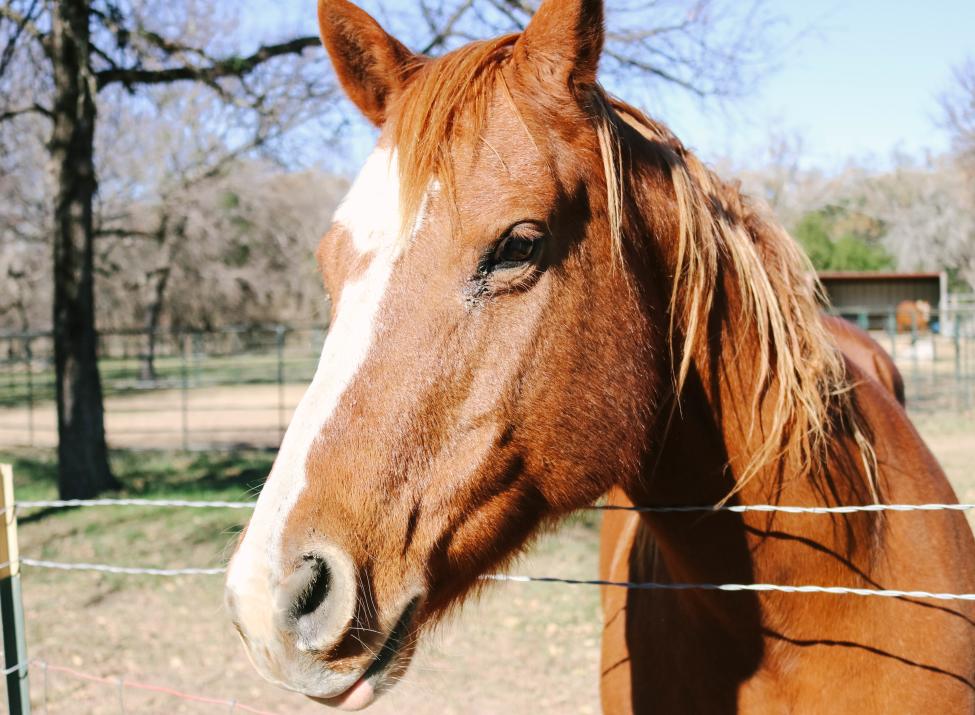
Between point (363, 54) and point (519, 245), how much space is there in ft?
2.54

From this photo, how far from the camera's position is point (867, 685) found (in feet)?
5.37

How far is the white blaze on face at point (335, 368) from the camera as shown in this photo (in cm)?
119

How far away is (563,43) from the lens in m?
1.51

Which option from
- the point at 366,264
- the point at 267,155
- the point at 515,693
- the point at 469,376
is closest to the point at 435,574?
the point at 469,376

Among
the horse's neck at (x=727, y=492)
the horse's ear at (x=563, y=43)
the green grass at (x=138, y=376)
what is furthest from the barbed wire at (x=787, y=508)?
the green grass at (x=138, y=376)

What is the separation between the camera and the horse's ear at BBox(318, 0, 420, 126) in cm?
174

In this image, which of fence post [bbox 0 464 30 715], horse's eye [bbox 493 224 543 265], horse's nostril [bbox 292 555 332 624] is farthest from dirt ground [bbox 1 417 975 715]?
horse's eye [bbox 493 224 543 265]

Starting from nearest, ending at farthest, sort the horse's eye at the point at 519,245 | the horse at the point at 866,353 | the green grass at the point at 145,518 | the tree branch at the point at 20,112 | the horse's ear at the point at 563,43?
the horse's eye at the point at 519,245 < the horse's ear at the point at 563,43 < the horse at the point at 866,353 < the green grass at the point at 145,518 < the tree branch at the point at 20,112

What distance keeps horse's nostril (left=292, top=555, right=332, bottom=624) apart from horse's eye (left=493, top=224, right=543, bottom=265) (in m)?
0.64

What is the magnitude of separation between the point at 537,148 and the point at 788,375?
0.80 m

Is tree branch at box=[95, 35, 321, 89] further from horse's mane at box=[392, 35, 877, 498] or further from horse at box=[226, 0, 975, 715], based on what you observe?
horse's mane at box=[392, 35, 877, 498]

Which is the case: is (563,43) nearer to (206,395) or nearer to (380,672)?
(380,672)

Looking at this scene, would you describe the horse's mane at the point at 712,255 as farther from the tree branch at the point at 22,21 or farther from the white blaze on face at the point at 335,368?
the tree branch at the point at 22,21

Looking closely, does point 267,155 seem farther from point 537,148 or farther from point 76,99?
point 537,148
